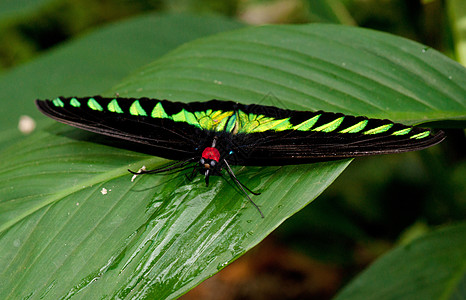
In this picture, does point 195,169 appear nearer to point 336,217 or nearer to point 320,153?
point 320,153

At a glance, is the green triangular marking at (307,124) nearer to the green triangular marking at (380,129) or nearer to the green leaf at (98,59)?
the green triangular marking at (380,129)

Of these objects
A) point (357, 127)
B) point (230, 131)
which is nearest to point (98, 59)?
point (230, 131)

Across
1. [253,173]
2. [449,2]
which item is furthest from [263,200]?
[449,2]

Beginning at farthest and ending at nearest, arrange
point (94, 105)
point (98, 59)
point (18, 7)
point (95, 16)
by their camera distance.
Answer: point (95, 16)
point (18, 7)
point (98, 59)
point (94, 105)

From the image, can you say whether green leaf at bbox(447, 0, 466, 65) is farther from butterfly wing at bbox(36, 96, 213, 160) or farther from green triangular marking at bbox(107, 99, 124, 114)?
green triangular marking at bbox(107, 99, 124, 114)

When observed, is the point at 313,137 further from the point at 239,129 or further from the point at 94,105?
the point at 94,105

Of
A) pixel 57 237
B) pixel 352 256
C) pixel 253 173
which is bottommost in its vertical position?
pixel 352 256

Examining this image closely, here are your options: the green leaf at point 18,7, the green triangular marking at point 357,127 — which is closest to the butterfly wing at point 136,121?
the green triangular marking at point 357,127
